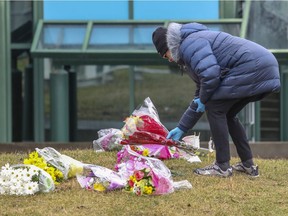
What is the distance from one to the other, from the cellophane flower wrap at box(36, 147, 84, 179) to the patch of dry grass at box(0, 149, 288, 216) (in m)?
0.12

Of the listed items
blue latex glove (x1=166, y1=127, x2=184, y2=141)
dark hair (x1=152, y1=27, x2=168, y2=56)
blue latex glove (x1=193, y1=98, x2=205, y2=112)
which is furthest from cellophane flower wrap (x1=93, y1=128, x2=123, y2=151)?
dark hair (x1=152, y1=27, x2=168, y2=56)

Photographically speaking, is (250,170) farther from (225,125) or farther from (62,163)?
(62,163)

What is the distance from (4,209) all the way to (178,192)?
137cm

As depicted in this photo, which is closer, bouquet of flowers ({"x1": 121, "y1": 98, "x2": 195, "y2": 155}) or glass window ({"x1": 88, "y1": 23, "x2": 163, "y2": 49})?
bouquet of flowers ({"x1": 121, "y1": 98, "x2": 195, "y2": 155})

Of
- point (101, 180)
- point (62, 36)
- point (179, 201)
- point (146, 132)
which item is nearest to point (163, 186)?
point (179, 201)

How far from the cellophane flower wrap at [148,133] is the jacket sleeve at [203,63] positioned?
0.77m

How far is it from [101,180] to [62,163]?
2.03ft

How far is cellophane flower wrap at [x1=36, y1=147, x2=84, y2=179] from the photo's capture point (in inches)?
201

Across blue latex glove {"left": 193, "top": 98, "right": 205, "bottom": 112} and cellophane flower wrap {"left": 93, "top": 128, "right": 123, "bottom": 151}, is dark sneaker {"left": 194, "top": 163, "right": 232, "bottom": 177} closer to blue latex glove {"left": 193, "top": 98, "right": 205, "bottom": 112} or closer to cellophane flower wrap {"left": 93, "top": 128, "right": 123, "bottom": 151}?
blue latex glove {"left": 193, "top": 98, "right": 205, "bottom": 112}

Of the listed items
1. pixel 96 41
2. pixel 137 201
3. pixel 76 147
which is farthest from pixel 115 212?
pixel 96 41

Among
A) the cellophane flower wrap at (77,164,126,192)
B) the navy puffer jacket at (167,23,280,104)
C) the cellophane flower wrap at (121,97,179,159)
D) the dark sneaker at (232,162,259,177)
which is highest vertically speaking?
the navy puffer jacket at (167,23,280,104)

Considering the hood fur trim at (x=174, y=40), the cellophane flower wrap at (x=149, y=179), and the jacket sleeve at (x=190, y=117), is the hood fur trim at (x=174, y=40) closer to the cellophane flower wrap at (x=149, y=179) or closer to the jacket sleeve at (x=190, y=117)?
the jacket sleeve at (x=190, y=117)

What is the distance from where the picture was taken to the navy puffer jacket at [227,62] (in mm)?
4809

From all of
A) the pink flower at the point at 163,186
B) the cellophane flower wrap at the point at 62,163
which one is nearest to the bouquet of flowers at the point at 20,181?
the cellophane flower wrap at the point at 62,163
